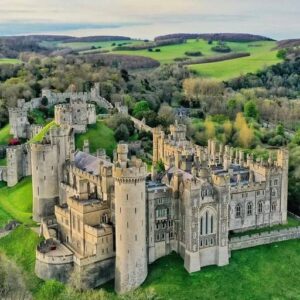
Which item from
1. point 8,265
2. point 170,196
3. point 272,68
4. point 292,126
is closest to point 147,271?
point 170,196

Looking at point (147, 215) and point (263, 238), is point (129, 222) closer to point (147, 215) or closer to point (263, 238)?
point (147, 215)

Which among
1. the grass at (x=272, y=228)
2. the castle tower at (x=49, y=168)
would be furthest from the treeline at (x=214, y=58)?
the grass at (x=272, y=228)

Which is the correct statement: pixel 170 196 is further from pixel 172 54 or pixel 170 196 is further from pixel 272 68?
pixel 172 54

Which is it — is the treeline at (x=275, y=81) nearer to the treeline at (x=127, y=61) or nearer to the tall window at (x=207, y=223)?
the treeline at (x=127, y=61)

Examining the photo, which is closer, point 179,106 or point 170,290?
point 170,290

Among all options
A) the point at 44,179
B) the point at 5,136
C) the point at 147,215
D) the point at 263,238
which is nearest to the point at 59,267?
the point at 147,215

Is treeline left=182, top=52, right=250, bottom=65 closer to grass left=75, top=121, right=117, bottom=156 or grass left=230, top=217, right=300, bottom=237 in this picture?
grass left=75, top=121, right=117, bottom=156
